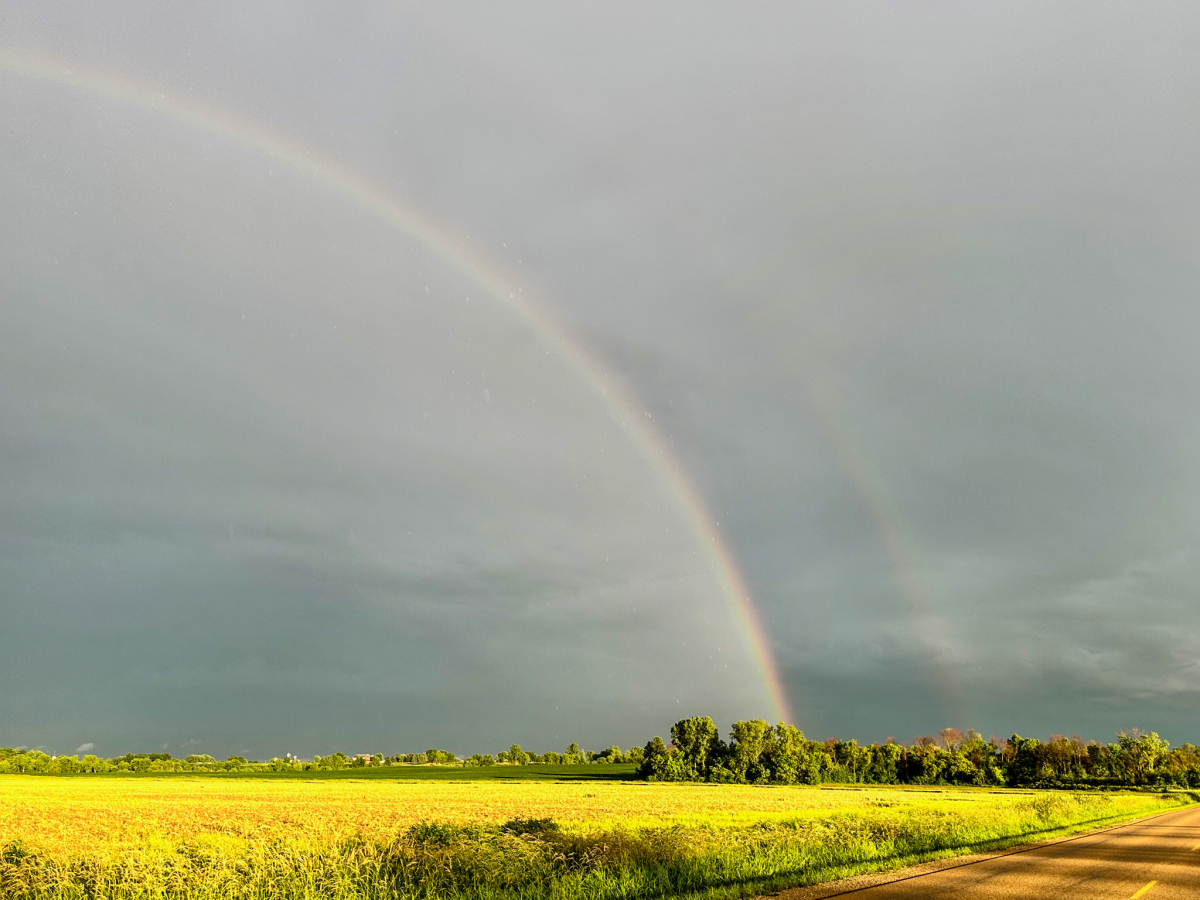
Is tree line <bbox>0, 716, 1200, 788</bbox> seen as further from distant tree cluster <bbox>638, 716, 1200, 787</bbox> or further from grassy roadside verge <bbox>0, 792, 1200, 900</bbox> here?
grassy roadside verge <bbox>0, 792, 1200, 900</bbox>

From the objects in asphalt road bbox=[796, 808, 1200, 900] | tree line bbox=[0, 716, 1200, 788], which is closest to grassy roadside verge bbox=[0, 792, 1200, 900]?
asphalt road bbox=[796, 808, 1200, 900]

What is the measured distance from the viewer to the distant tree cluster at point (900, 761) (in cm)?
14100

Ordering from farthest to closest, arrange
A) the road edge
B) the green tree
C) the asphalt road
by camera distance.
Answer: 1. the green tree
2. the asphalt road
3. the road edge

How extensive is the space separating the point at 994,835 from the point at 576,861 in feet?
72.7

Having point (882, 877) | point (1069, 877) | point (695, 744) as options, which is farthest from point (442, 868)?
point (695, 744)

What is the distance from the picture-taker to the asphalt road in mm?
16203

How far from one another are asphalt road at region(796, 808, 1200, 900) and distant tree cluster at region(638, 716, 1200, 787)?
389ft

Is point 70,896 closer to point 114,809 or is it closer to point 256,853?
point 256,853

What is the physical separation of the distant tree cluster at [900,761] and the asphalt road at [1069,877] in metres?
119

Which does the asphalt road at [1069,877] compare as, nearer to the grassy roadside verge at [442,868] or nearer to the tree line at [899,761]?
the grassy roadside verge at [442,868]

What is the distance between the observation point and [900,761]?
161500mm

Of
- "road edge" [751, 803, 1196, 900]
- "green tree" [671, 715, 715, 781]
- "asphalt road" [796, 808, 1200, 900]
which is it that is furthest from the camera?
"green tree" [671, 715, 715, 781]

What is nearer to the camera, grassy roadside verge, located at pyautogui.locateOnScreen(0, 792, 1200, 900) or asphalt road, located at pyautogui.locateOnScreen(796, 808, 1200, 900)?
grassy roadside verge, located at pyautogui.locateOnScreen(0, 792, 1200, 900)

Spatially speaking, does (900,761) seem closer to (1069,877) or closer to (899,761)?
(899,761)
